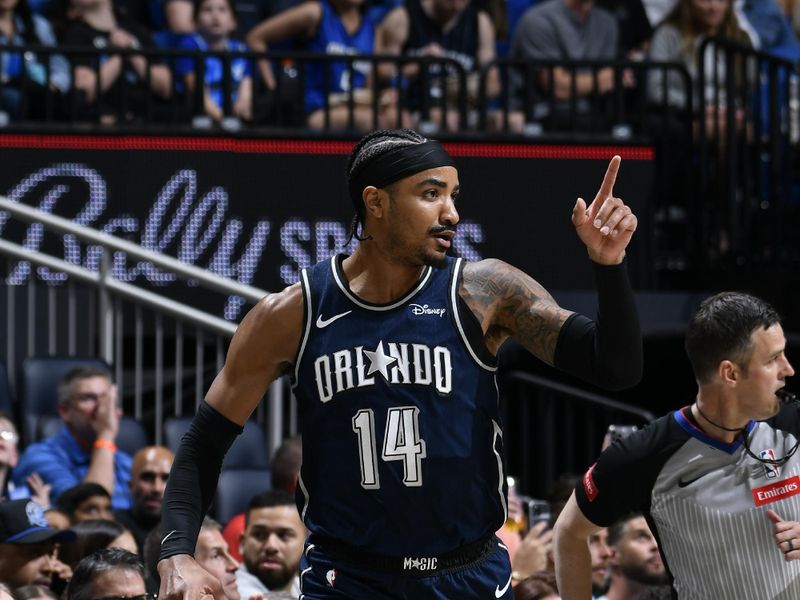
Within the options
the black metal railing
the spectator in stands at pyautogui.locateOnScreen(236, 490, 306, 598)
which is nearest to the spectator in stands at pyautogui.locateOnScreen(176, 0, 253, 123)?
the black metal railing

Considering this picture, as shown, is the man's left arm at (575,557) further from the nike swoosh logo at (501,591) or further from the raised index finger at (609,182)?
the raised index finger at (609,182)

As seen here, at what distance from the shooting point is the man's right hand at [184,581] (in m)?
4.08

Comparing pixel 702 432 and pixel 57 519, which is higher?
pixel 702 432

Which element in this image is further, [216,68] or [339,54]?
[216,68]

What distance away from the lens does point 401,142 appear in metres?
4.34

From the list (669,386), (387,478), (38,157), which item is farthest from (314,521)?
(669,386)

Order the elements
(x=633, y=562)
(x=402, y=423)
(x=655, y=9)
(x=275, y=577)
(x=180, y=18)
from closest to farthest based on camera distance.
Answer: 1. (x=402, y=423)
2. (x=633, y=562)
3. (x=275, y=577)
4. (x=180, y=18)
5. (x=655, y=9)

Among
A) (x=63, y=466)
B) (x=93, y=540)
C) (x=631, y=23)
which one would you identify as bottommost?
(x=93, y=540)

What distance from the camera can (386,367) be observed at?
4242 millimetres

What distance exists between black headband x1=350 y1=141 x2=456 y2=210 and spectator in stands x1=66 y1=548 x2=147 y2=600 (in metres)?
1.96

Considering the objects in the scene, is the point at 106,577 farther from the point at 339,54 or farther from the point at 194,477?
the point at 339,54

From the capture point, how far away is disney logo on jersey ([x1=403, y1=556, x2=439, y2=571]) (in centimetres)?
421

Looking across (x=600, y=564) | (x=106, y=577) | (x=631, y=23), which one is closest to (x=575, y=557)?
(x=106, y=577)

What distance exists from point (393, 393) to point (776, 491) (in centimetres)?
123
